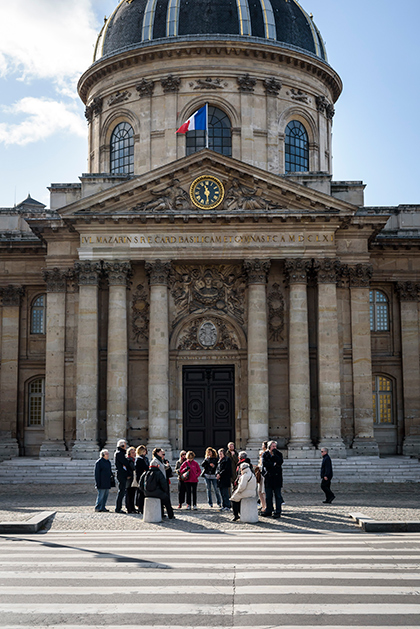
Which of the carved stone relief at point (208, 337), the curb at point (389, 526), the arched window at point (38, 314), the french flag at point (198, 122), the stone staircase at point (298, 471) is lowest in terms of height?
the stone staircase at point (298, 471)

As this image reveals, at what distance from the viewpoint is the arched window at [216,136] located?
42719 mm

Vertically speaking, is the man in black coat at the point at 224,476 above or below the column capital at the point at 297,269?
below

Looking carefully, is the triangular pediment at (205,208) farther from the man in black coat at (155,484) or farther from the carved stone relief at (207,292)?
the man in black coat at (155,484)

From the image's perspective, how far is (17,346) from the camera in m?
39.7

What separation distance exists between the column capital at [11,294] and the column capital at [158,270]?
856 cm

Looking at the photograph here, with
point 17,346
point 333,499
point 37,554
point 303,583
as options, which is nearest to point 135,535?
point 37,554

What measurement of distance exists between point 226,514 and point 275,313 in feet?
→ 53.8

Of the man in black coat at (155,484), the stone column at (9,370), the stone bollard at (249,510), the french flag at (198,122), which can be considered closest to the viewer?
the man in black coat at (155,484)

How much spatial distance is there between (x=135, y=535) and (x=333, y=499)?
907cm

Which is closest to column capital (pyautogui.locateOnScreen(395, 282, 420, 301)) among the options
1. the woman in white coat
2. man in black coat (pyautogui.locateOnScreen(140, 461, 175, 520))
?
the woman in white coat

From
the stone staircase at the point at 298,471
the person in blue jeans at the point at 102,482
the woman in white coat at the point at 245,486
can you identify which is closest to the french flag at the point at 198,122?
the stone staircase at the point at 298,471

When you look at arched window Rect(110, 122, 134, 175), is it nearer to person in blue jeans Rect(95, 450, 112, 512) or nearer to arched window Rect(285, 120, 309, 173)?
arched window Rect(285, 120, 309, 173)

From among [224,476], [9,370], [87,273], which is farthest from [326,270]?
[9,370]

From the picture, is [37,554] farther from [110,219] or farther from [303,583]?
[110,219]
